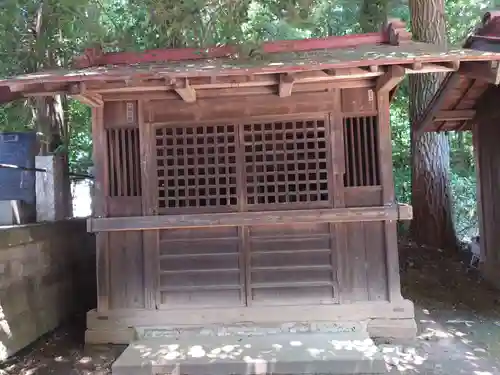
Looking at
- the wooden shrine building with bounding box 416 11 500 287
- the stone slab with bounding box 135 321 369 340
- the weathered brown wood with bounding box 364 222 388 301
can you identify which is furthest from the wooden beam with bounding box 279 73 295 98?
the stone slab with bounding box 135 321 369 340

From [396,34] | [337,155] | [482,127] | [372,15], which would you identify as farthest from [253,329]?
[372,15]

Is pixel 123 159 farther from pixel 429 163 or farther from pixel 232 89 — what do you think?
pixel 429 163

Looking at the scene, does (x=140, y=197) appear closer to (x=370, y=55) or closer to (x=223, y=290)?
(x=223, y=290)

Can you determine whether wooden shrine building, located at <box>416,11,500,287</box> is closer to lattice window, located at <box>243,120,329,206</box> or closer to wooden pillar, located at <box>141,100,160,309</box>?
lattice window, located at <box>243,120,329,206</box>

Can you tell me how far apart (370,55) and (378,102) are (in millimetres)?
777

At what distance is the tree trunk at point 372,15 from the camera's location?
1164 centimetres

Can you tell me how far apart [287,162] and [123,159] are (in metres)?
2.19

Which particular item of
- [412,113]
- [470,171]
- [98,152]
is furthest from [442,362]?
[470,171]

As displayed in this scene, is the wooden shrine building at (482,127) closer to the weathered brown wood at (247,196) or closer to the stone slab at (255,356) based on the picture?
the weathered brown wood at (247,196)

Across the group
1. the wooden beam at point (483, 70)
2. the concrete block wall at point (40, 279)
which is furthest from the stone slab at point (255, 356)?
the wooden beam at point (483, 70)

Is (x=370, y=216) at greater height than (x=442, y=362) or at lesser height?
greater

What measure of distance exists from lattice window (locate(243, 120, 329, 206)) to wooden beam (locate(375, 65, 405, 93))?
844mm

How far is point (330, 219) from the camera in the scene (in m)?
6.37

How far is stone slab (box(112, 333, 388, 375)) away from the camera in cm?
528
